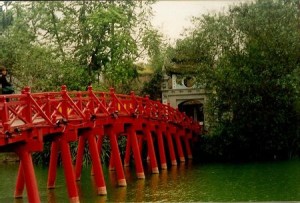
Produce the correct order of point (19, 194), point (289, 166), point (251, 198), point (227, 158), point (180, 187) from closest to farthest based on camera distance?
point (251, 198) < point (19, 194) < point (180, 187) < point (289, 166) < point (227, 158)

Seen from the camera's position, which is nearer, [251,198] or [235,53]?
[251,198]

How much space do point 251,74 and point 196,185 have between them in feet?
38.7

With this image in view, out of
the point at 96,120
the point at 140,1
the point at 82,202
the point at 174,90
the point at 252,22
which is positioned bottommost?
the point at 82,202

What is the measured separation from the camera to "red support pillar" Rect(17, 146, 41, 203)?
16.2 m

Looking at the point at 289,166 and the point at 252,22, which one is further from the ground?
the point at 252,22

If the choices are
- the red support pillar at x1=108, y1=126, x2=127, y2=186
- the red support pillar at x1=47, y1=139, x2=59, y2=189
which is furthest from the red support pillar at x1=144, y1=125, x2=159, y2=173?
the red support pillar at x1=47, y1=139, x2=59, y2=189

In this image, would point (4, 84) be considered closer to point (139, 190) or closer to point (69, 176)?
point (69, 176)

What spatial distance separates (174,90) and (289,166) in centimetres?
1643

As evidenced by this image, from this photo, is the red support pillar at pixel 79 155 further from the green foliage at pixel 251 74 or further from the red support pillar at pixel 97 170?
the green foliage at pixel 251 74

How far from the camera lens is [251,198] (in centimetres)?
1945

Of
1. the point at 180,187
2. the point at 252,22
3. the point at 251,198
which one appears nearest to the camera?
the point at 251,198

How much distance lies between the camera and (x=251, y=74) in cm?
3388

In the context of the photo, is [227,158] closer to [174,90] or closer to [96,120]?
[174,90]

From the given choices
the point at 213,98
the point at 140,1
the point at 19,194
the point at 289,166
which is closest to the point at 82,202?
the point at 19,194
